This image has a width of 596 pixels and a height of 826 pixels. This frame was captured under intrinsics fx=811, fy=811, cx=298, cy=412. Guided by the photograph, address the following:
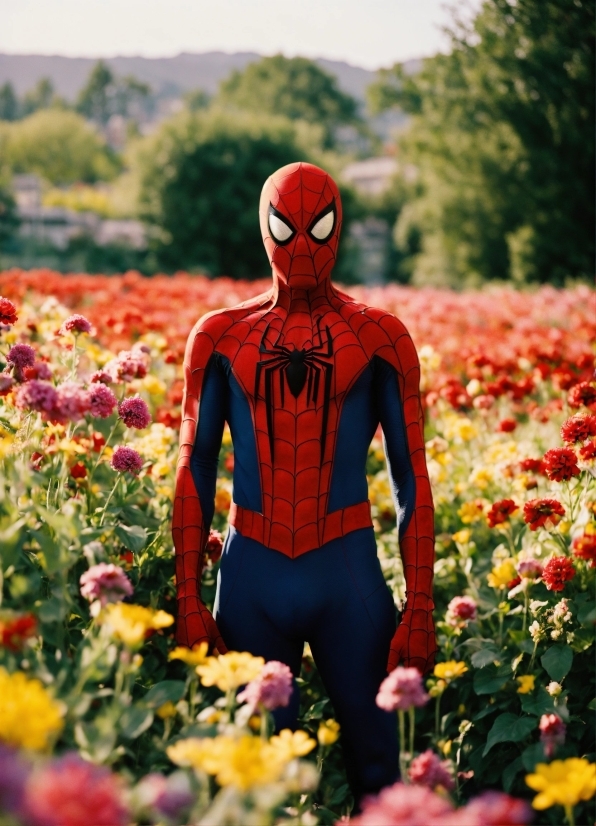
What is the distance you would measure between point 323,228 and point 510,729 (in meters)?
1.48

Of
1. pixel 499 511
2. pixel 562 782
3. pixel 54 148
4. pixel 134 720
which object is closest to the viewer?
pixel 562 782

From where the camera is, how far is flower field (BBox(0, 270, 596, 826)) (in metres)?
1.12

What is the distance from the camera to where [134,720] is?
55.6 inches

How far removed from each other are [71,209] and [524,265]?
87.9 feet

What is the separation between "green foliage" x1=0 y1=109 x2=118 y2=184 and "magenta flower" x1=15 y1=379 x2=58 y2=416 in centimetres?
4890

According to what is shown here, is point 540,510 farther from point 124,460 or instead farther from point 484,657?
point 124,460

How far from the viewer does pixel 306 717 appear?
2.51 metres

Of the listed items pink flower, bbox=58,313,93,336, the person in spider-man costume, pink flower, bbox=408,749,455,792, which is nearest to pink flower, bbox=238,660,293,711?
pink flower, bbox=408,749,455,792

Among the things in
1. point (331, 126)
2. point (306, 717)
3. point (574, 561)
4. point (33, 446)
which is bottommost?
point (306, 717)

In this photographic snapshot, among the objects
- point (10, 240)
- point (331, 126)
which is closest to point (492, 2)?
point (10, 240)

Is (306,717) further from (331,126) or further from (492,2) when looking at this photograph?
(331,126)

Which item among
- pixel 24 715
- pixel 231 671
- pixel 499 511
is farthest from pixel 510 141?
pixel 24 715

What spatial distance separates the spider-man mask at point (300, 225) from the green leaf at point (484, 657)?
3.93ft

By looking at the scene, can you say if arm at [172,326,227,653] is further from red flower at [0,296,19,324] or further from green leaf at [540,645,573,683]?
green leaf at [540,645,573,683]
